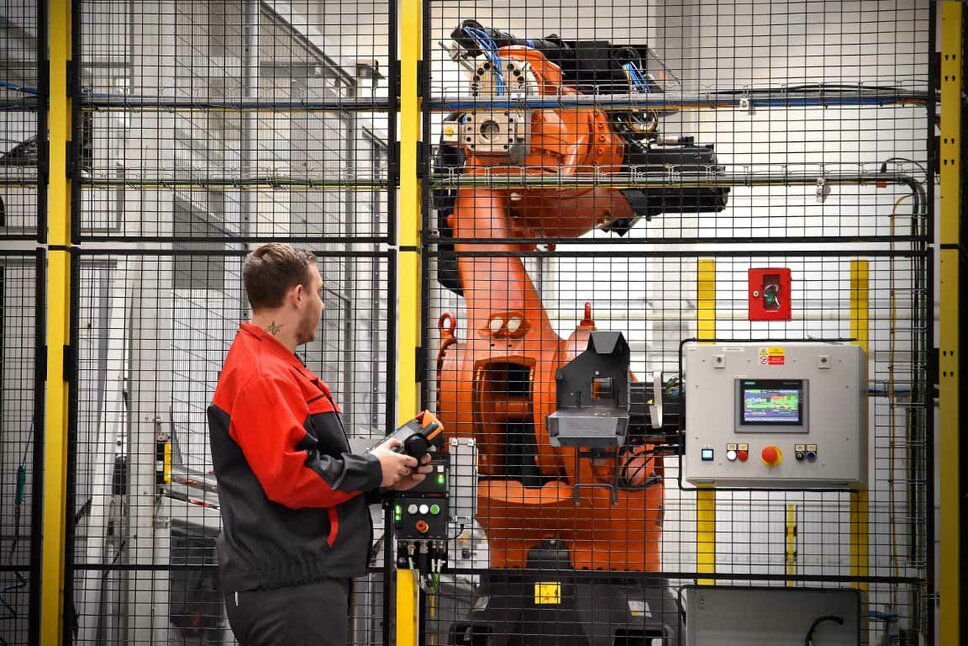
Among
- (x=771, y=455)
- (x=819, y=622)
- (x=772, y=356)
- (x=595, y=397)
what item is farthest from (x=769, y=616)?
(x=595, y=397)

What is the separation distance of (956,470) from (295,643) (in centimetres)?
295

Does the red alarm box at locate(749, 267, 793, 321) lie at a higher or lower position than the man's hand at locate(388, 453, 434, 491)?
higher

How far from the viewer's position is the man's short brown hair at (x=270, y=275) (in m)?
3.28

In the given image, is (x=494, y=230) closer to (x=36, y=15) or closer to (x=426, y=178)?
(x=426, y=178)

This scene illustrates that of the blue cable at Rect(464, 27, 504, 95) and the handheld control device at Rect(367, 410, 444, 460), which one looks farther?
the blue cable at Rect(464, 27, 504, 95)

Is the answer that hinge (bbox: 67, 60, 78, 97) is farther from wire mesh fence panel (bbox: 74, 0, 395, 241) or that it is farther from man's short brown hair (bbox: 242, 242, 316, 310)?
man's short brown hair (bbox: 242, 242, 316, 310)

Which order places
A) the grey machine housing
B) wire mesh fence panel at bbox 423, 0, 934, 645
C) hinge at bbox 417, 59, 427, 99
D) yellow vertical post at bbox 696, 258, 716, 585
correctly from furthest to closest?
yellow vertical post at bbox 696, 258, 716, 585 < hinge at bbox 417, 59, 427, 99 < wire mesh fence panel at bbox 423, 0, 934, 645 < the grey machine housing

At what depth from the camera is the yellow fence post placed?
4605mm

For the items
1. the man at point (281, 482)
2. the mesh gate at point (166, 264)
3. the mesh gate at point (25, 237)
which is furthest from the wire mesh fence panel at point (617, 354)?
the mesh gate at point (25, 237)

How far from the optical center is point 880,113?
24.9 feet

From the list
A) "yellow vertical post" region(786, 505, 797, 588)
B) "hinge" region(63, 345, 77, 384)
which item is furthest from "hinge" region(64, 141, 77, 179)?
"yellow vertical post" region(786, 505, 797, 588)

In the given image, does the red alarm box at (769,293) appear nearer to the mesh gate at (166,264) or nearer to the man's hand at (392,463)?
the mesh gate at (166,264)

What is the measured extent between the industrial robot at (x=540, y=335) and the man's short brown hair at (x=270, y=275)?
151 centimetres

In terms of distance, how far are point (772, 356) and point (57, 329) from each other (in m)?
3.30
